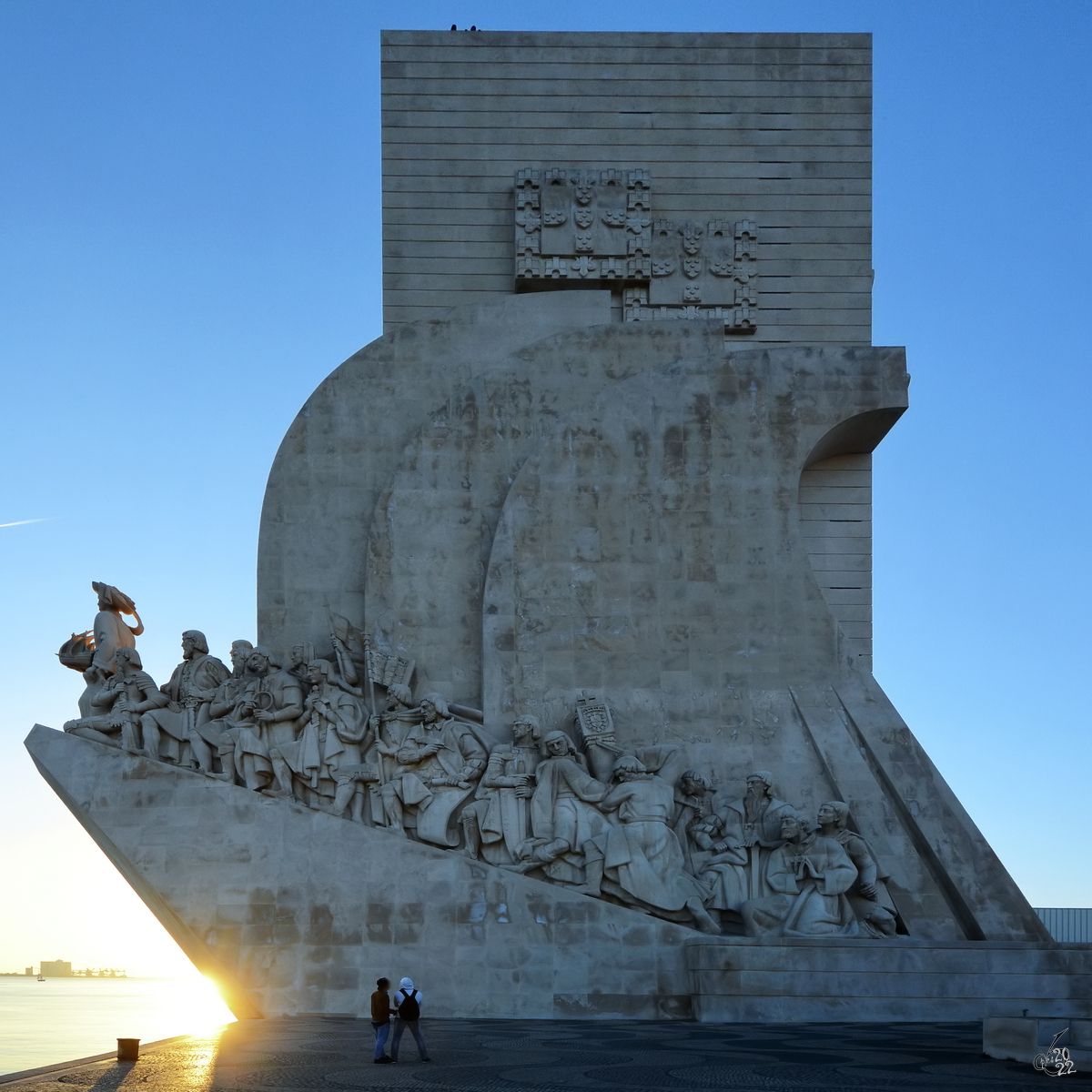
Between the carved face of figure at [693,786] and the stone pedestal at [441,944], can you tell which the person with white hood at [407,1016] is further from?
the carved face of figure at [693,786]

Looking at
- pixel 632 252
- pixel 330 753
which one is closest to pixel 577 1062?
pixel 330 753

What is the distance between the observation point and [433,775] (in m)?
14.0

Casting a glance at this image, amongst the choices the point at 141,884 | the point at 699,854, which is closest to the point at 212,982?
the point at 141,884

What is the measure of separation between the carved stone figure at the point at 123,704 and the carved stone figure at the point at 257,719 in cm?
64

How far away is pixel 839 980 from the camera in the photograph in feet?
40.9

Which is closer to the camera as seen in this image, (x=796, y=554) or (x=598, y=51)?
(x=796, y=554)

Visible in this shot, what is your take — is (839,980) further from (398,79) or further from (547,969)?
(398,79)

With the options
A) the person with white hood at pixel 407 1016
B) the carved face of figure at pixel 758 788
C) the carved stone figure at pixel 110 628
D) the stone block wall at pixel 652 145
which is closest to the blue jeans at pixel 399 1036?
the person with white hood at pixel 407 1016

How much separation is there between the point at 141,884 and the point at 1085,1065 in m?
8.17

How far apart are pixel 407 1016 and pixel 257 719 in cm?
558

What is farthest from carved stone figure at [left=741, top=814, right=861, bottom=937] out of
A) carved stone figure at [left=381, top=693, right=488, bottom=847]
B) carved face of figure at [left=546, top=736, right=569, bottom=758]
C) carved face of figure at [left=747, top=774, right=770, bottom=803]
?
carved stone figure at [left=381, top=693, right=488, bottom=847]

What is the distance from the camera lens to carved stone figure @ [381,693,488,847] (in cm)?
1379

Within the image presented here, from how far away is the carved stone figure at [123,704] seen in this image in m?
14.3

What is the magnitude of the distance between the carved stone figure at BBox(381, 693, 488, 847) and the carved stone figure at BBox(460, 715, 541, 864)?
0.14 m
